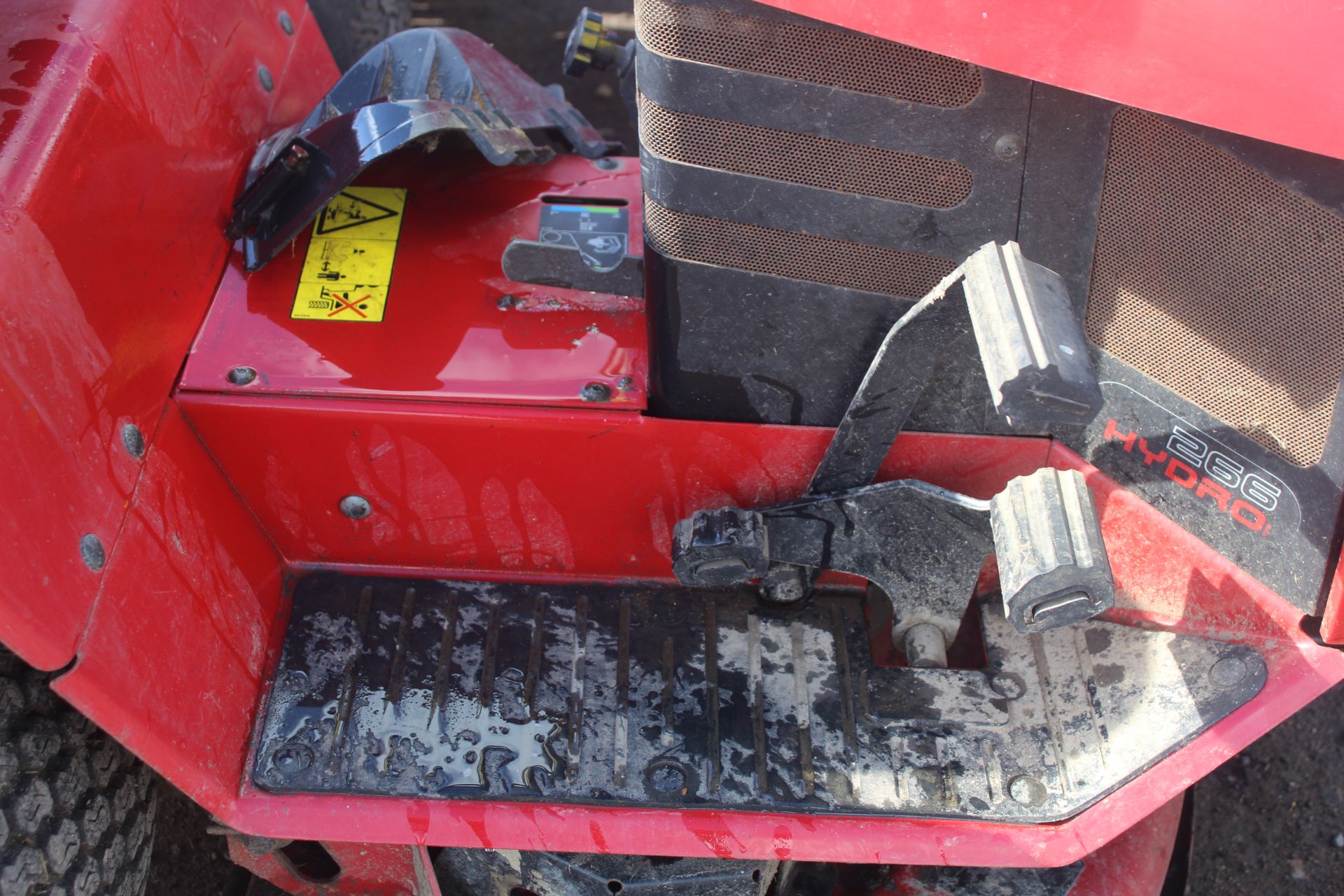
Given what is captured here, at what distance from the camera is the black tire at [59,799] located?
1175 mm

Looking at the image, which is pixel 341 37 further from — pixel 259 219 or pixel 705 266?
pixel 705 266

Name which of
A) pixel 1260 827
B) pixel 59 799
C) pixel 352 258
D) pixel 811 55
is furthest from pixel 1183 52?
pixel 1260 827

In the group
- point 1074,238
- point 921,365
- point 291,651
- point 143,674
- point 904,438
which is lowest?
point 291,651

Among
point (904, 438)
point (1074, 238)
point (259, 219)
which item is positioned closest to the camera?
point (1074, 238)

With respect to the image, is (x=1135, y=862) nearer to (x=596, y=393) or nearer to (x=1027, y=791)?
(x=1027, y=791)

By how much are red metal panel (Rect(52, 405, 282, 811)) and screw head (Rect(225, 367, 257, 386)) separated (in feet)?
0.25

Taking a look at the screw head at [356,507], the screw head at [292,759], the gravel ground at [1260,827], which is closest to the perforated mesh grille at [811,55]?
the screw head at [356,507]

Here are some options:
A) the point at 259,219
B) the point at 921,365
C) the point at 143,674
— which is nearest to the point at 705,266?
the point at 921,365

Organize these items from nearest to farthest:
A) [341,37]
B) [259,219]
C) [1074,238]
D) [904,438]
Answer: [1074,238] → [904,438] → [259,219] → [341,37]

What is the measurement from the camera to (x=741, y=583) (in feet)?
5.23

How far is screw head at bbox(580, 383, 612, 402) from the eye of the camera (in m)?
1.42

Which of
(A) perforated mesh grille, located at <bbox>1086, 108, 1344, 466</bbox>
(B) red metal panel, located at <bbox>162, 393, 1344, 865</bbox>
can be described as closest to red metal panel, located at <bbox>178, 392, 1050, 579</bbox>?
(B) red metal panel, located at <bbox>162, 393, 1344, 865</bbox>

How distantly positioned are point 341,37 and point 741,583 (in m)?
1.39

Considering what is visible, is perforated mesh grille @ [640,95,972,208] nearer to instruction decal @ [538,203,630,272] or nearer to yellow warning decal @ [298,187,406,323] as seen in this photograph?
instruction decal @ [538,203,630,272]
